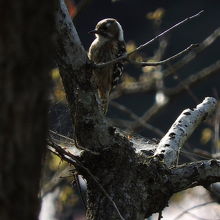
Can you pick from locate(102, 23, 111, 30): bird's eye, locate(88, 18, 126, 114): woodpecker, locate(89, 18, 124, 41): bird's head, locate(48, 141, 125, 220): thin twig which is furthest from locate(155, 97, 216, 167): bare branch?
locate(102, 23, 111, 30): bird's eye

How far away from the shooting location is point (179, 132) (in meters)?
3.75

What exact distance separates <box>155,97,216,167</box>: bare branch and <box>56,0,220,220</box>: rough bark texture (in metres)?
0.18

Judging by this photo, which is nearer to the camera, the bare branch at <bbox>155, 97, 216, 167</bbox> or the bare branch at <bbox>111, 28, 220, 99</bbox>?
the bare branch at <bbox>155, 97, 216, 167</bbox>

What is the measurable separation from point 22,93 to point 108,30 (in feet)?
16.8

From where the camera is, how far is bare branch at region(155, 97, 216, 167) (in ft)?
11.6

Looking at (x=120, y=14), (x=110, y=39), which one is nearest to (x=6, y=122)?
(x=110, y=39)

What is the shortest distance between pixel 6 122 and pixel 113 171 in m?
1.61

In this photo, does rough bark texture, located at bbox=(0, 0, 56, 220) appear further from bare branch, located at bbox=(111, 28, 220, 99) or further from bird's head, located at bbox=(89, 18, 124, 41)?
bare branch, located at bbox=(111, 28, 220, 99)

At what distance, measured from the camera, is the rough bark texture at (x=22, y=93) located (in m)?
1.61

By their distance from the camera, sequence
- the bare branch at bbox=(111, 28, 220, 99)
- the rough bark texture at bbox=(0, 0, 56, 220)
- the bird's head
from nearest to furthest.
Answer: the rough bark texture at bbox=(0, 0, 56, 220), the bird's head, the bare branch at bbox=(111, 28, 220, 99)

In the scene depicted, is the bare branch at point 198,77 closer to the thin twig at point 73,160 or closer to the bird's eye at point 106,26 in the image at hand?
the bird's eye at point 106,26

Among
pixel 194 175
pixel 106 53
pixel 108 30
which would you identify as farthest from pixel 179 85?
pixel 194 175

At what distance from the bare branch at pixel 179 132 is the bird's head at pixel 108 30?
267cm

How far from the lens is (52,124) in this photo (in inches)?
153
